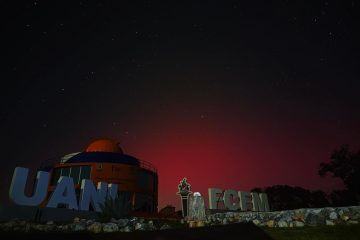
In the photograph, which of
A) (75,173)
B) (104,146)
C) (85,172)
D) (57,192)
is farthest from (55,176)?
(57,192)

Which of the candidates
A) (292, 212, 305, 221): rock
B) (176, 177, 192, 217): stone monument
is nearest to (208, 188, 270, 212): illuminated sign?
(176, 177, 192, 217): stone monument

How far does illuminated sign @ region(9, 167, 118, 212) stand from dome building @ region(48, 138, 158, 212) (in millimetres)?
8373

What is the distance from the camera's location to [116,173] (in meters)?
33.9

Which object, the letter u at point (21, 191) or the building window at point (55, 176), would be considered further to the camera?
the building window at point (55, 176)

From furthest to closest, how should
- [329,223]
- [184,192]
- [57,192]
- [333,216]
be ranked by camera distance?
[184,192] → [57,192] → [333,216] → [329,223]

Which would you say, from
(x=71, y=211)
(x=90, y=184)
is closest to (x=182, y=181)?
(x=90, y=184)

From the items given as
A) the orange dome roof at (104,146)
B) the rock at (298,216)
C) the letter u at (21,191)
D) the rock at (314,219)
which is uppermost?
the orange dome roof at (104,146)

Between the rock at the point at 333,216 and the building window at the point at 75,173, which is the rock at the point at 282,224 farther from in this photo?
the building window at the point at 75,173

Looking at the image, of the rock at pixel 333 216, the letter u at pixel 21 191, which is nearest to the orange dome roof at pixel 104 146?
the letter u at pixel 21 191

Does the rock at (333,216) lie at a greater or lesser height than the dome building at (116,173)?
lesser

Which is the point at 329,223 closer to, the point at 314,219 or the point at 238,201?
the point at 314,219

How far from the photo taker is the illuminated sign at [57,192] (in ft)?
60.1

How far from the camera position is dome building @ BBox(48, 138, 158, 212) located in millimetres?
33688

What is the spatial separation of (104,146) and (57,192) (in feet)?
61.4
